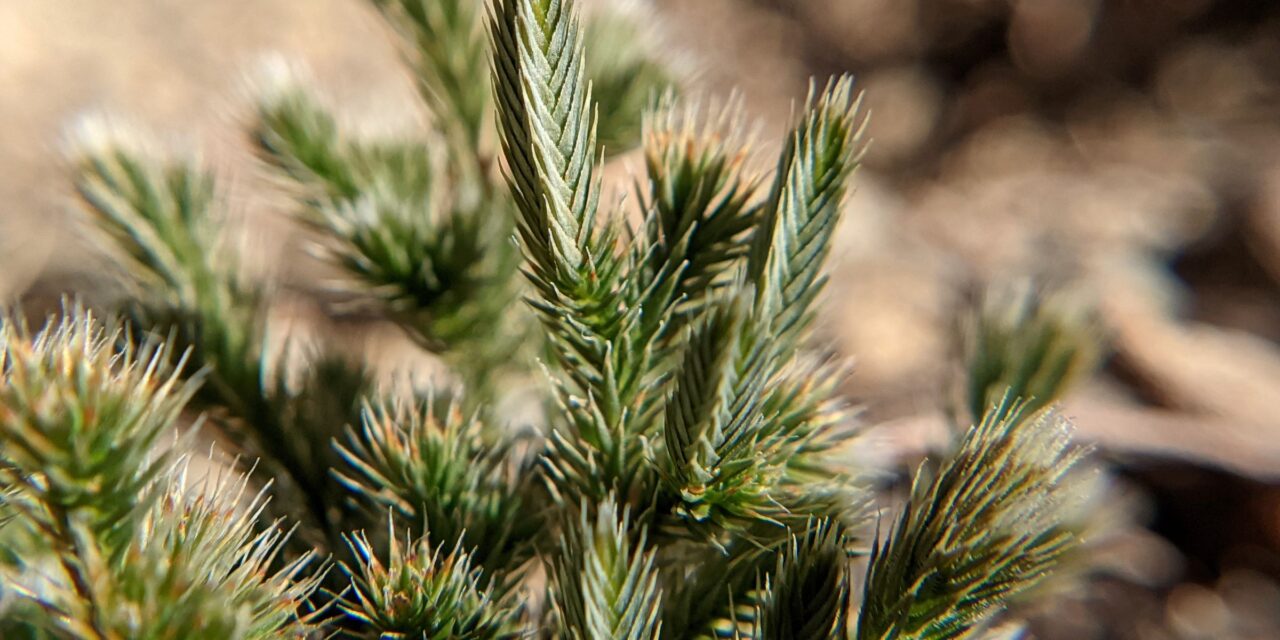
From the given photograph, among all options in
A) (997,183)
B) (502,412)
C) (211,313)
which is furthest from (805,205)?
(997,183)

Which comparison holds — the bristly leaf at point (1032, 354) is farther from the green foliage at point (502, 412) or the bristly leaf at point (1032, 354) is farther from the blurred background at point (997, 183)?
the blurred background at point (997, 183)

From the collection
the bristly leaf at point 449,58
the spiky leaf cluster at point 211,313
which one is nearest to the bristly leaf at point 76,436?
the spiky leaf cluster at point 211,313

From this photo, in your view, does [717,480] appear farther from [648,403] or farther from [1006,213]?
[1006,213]

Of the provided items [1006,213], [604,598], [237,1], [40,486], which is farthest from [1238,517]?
[237,1]

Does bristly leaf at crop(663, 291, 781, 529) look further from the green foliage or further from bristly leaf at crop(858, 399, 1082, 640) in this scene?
bristly leaf at crop(858, 399, 1082, 640)

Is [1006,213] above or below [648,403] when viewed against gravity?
above

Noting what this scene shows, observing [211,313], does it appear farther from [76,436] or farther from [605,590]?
[605,590]
